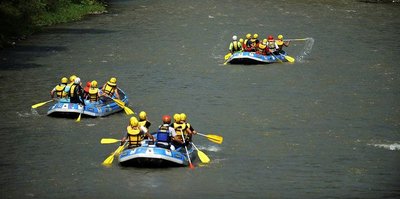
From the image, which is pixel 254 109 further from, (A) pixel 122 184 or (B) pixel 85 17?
(B) pixel 85 17

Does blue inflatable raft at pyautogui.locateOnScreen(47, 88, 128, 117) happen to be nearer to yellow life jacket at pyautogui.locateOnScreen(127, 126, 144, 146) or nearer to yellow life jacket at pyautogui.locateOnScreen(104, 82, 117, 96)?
yellow life jacket at pyautogui.locateOnScreen(104, 82, 117, 96)

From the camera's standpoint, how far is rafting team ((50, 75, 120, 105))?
34362 millimetres

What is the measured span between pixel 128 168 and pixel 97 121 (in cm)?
771

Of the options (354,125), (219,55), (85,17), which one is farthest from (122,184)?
(85,17)

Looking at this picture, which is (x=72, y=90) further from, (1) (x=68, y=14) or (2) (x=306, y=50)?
(1) (x=68, y=14)

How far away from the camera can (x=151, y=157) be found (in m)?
26.8

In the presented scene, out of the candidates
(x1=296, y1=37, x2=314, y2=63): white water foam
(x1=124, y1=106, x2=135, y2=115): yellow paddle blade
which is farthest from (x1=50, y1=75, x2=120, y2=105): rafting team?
(x1=296, y1=37, x2=314, y2=63): white water foam

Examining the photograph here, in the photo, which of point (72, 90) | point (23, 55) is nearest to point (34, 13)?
point (23, 55)

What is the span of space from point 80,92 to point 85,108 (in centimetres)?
76

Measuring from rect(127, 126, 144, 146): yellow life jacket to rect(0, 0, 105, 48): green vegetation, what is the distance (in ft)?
95.5

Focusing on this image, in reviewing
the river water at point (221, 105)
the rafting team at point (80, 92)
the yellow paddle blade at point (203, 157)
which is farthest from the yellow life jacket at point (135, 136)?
the rafting team at point (80, 92)

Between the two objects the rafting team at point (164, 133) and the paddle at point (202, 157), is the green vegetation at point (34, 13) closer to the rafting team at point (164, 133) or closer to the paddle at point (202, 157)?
the rafting team at point (164, 133)

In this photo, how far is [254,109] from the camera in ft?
123

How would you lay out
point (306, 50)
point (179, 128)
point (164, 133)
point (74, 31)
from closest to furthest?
point (164, 133) → point (179, 128) → point (306, 50) → point (74, 31)
